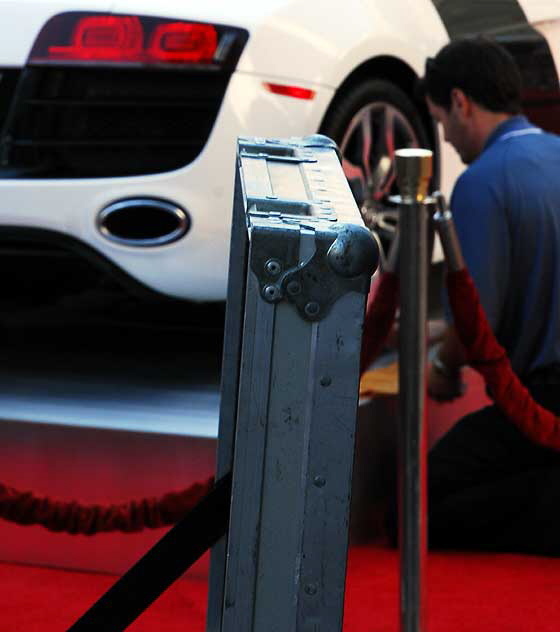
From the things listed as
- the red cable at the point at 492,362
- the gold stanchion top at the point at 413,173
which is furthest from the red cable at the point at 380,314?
the gold stanchion top at the point at 413,173

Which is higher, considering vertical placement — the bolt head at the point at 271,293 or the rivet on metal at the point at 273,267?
the rivet on metal at the point at 273,267

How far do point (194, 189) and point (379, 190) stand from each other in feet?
2.58

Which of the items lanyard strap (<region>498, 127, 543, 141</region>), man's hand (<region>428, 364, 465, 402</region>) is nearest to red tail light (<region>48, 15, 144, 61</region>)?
lanyard strap (<region>498, 127, 543, 141</region>)

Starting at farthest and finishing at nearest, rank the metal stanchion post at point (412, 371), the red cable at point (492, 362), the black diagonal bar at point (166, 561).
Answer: the red cable at point (492, 362) < the metal stanchion post at point (412, 371) < the black diagonal bar at point (166, 561)

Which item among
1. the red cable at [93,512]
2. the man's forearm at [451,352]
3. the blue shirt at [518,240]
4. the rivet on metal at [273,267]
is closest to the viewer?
the rivet on metal at [273,267]

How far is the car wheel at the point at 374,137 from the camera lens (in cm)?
338

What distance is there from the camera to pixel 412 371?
2.40 metres

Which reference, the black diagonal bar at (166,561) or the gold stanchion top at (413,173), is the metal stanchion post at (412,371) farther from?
the black diagonal bar at (166,561)

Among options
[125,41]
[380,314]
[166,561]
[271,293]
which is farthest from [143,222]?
[271,293]

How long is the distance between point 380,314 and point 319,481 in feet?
5.10

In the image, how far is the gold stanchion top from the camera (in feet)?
7.70

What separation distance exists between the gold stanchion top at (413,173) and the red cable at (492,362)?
0.23 m

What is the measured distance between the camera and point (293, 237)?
3.77ft

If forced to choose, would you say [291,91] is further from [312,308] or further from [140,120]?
[312,308]
